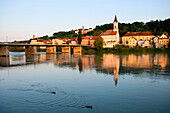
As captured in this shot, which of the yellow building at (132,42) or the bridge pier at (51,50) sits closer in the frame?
the bridge pier at (51,50)

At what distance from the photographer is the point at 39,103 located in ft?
34.1

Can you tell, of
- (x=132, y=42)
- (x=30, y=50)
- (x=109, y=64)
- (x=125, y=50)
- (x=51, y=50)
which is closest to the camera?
(x=109, y=64)

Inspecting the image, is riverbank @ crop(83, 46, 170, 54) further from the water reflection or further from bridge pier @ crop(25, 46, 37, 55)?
the water reflection

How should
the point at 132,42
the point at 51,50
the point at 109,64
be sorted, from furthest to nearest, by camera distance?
the point at 132,42 < the point at 51,50 < the point at 109,64

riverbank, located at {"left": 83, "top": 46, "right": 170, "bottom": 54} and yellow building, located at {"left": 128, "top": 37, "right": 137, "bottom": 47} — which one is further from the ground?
yellow building, located at {"left": 128, "top": 37, "right": 137, "bottom": 47}

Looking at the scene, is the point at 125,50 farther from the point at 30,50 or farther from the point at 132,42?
the point at 30,50

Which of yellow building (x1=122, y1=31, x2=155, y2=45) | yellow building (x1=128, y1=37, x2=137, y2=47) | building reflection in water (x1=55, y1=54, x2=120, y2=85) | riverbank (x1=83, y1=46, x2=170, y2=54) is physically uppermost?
yellow building (x1=122, y1=31, x2=155, y2=45)

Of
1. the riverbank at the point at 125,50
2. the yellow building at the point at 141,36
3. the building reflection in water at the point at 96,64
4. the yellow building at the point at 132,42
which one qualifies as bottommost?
the building reflection in water at the point at 96,64

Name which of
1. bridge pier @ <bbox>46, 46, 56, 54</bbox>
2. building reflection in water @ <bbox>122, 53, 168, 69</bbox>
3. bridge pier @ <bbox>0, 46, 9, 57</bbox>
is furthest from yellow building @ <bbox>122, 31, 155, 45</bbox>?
bridge pier @ <bbox>0, 46, 9, 57</bbox>

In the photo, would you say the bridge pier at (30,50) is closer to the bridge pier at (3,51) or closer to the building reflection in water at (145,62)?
the bridge pier at (3,51)

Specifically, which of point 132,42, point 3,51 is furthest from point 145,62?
point 132,42

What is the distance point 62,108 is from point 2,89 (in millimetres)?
6849

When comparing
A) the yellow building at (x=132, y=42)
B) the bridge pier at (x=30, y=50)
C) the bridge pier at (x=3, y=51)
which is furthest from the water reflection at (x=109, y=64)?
the yellow building at (x=132, y=42)

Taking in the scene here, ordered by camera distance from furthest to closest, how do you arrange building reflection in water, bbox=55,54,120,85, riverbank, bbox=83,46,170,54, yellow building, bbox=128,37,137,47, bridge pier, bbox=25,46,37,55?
yellow building, bbox=128,37,137,47 < riverbank, bbox=83,46,170,54 < bridge pier, bbox=25,46,37,55 < building reflection in water, bbox=55,54,120,85
